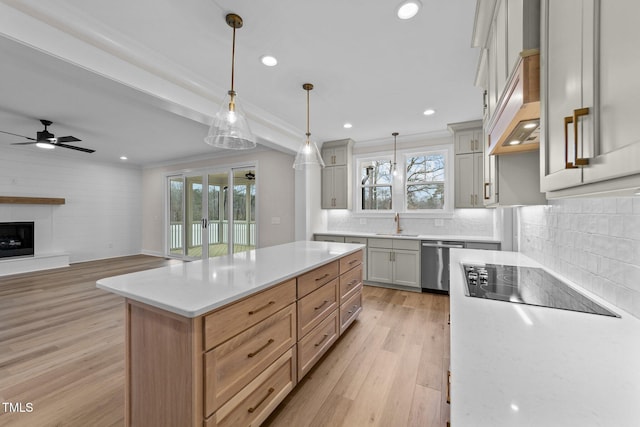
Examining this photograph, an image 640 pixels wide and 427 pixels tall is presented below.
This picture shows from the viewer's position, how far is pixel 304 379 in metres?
2.01

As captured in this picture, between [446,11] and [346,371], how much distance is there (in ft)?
8.92

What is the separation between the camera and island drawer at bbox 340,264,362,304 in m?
2.56

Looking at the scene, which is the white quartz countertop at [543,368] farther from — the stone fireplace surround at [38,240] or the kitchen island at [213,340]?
the stone fireplace surround at [38,240]

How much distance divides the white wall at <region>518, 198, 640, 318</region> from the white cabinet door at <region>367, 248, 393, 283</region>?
2.39 metres

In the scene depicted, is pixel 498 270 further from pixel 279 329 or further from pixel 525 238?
pixel 279 329

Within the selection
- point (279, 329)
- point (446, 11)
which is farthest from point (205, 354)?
point (446, 11)

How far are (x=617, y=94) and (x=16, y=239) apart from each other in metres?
8.61

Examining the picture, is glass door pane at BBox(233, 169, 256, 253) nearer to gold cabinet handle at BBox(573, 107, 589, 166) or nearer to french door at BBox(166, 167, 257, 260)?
french door at BBox(166, 167, 257, 260)

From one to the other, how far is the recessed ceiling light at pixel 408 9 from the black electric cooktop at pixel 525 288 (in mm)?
1795

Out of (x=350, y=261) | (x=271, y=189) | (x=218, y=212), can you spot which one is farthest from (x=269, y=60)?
(x=218, y=212)

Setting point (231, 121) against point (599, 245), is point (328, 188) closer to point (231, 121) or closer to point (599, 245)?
point (231, 121)

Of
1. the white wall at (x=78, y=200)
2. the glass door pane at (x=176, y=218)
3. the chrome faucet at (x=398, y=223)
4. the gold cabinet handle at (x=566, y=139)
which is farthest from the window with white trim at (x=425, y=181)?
the white wall at (x=78, y=200)

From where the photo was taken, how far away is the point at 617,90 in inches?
21.6

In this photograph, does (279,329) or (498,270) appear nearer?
(279,329)
